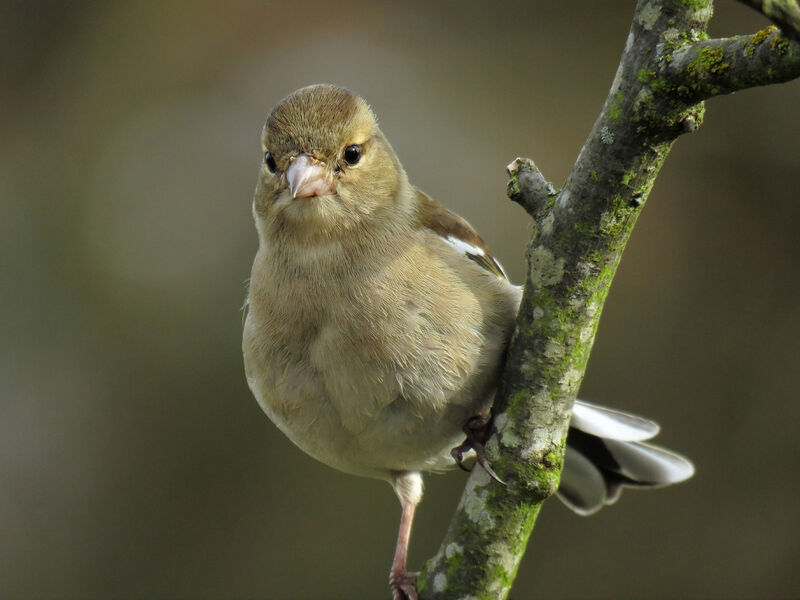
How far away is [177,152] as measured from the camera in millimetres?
7176

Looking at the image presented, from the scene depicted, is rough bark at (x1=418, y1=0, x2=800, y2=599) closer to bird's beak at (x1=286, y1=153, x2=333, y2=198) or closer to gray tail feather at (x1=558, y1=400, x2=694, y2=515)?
bird's beak at (x1=286, y1=153, x2=333, y2=198)

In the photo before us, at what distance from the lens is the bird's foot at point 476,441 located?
300 cm

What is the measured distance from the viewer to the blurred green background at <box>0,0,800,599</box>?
6344 mm

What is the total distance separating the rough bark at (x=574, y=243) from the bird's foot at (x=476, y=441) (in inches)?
1.3

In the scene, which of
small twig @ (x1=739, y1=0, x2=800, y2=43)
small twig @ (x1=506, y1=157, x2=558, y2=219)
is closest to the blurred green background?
small twig @ (x1=506, y1=157, x2=558, y2=219)

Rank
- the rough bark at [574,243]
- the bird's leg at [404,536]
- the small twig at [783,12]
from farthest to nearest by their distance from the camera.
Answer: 1. the bird's leg at [404,536]
2. the rough bark at [574,243]
3. the small twig at [783,12]

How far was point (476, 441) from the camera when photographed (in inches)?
125

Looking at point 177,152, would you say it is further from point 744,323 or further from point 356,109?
point 744,323

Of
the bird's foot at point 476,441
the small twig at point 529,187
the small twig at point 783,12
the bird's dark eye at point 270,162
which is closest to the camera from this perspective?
the small twig at point 783,12

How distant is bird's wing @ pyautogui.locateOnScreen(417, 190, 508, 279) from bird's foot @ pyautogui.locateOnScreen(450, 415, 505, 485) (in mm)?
686

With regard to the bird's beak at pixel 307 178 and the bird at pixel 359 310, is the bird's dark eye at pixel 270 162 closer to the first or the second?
the bird at pixel 359 310

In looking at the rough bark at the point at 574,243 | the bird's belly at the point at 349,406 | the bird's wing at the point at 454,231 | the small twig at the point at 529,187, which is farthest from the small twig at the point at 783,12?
the bird's wing at the point at 454,231

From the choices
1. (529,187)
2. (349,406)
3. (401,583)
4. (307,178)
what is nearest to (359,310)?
(349,406)

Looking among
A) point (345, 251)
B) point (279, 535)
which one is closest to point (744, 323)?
point (279, 535)
